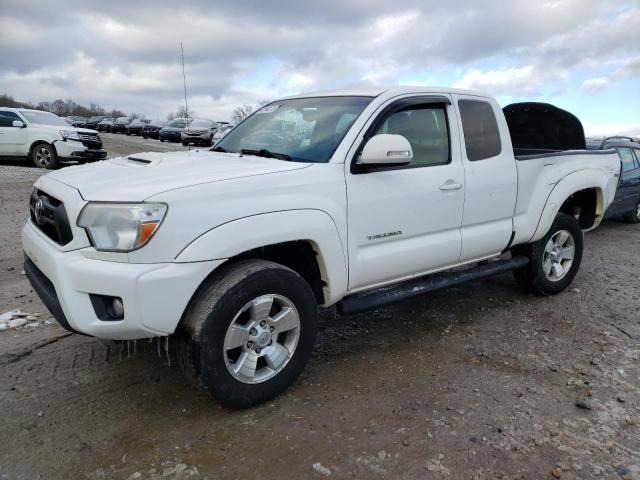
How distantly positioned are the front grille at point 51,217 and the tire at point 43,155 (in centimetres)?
1159

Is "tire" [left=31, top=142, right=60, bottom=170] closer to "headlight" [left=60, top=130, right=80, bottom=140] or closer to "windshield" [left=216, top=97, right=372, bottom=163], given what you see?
"headlight" [left=60, top=130, right=80, bottom=140]

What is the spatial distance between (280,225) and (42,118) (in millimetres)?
13743

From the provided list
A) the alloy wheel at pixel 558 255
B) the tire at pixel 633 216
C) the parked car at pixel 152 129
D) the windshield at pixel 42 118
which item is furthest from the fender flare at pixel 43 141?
the parked car at pixel 152 129

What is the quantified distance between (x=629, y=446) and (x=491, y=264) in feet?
6.39

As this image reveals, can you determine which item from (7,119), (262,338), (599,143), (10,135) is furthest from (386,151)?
(7,119)

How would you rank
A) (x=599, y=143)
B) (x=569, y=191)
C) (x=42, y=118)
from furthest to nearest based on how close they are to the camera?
(x=42, y=118) → (x=599, y=143) → (x=569, y=191)

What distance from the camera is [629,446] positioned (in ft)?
8.89

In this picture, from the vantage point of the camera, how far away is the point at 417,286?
3768 millimetres

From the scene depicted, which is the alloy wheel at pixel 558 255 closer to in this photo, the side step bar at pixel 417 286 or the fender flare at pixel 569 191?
the fender flare at pixel 569 191

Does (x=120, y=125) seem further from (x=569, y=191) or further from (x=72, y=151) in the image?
(x=569, y=191)

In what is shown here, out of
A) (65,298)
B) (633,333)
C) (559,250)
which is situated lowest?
(633,333)

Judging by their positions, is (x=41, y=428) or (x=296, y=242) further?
(x=296, y=242)

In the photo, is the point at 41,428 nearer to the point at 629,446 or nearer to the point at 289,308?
the point at 289,308

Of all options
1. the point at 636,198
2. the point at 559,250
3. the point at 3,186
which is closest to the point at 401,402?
the point at 559,250
